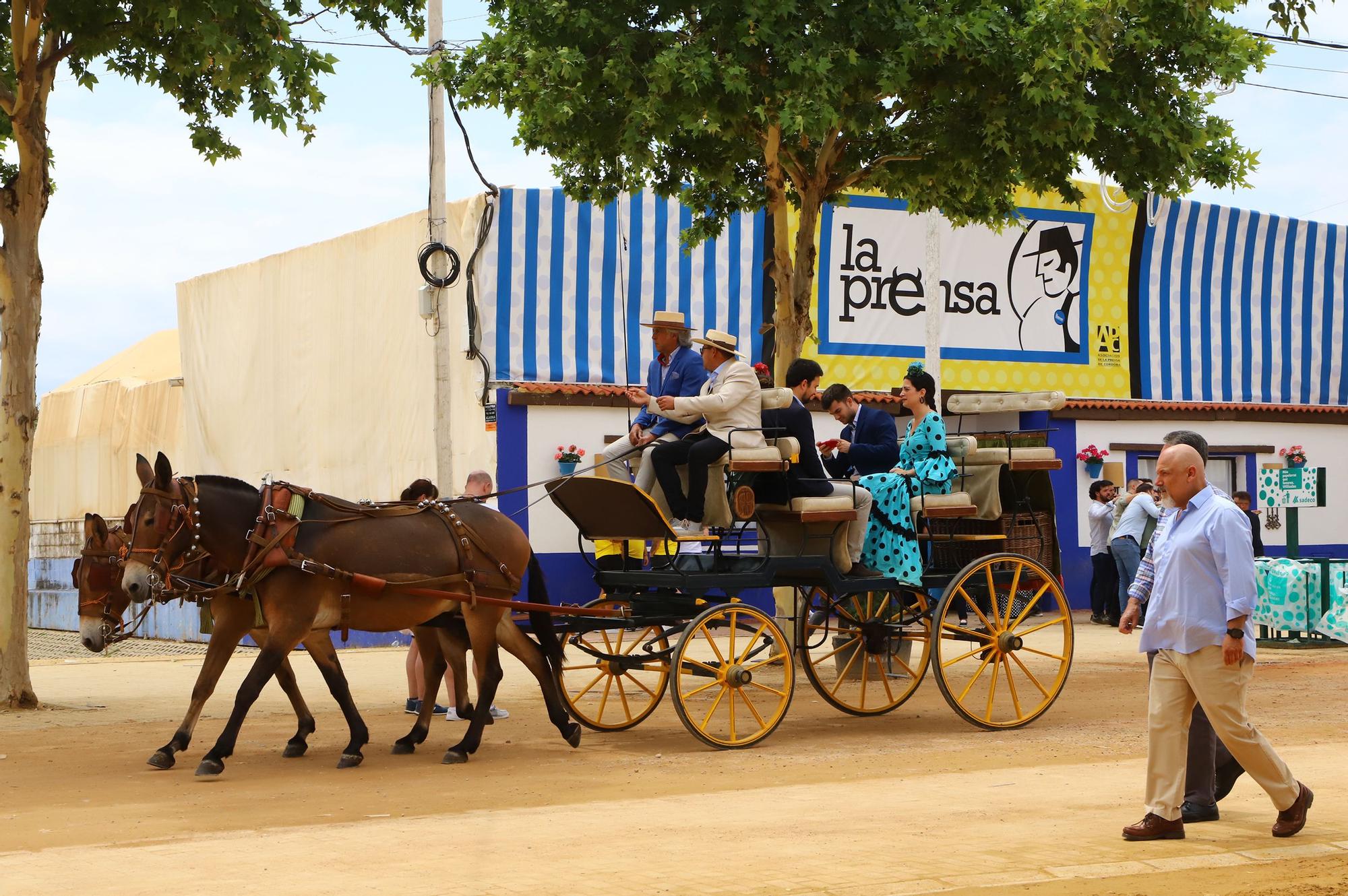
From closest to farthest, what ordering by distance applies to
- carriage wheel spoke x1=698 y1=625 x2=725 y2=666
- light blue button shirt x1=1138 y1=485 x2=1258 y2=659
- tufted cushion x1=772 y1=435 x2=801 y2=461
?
light blue button shirt x1=1138 y1=485 x2=1258 y2=659 → carriage wheel spoke x1=698 y1=625 x2=725 y2=666 → tufted cushion x1=772 y1=435 x2=801 y2=461

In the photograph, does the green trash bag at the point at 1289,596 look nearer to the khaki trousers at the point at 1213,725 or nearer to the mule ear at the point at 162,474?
the khaki trousers at the point at 1213,725

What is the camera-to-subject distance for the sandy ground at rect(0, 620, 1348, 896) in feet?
21.1

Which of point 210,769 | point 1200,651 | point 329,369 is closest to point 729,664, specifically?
point 210,769

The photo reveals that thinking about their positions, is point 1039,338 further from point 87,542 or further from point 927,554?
point 87,542

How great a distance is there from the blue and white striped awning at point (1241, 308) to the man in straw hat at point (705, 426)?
1591 centimetres

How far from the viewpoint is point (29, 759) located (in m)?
10.5

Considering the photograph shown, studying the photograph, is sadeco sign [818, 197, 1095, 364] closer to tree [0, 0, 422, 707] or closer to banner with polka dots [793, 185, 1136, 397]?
banner with polka dots [793, 185, 1136, 397]

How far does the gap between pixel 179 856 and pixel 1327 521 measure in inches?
932

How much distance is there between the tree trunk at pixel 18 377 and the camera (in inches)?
518

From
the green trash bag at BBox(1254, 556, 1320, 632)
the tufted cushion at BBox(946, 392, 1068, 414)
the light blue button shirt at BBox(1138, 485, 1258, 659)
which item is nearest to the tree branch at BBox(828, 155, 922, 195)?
the tufted cushion at BBox(946, 392, 1068, 414)

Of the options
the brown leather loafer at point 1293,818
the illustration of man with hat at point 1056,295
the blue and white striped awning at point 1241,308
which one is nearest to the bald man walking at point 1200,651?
the brown leather loafer at point 1293,818

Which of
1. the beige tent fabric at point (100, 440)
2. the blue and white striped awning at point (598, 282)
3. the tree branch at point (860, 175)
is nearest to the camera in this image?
the tree branch at point (860, 175)

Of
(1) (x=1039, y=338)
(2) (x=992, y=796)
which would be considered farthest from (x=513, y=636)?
(1) (x=1039, y=338)

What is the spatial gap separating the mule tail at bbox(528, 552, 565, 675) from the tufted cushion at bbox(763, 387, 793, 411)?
1.94 metres
